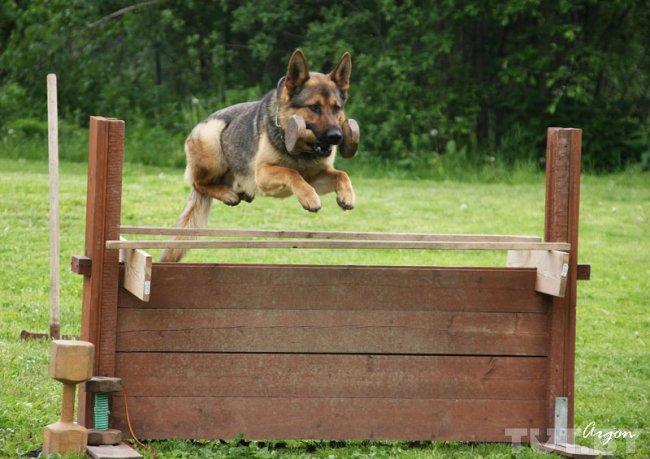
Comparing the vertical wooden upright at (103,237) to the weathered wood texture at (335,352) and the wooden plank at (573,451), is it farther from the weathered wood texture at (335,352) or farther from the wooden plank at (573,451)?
the wooden plank at (573,451)

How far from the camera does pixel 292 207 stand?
452 inches

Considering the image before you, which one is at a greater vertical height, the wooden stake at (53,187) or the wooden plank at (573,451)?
the wooden stake at (53,187)

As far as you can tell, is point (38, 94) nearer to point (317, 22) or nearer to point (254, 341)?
point (317, 22)

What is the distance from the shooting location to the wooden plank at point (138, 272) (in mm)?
3928

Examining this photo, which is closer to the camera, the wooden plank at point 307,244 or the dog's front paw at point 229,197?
the wooden plank at point 307,244

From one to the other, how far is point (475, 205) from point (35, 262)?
5.50 m

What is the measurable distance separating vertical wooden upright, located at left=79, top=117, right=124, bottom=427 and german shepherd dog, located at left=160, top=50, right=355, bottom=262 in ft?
2.73

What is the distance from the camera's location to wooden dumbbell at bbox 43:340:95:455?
12.8ft

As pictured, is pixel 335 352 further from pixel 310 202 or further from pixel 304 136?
pixel 304 136

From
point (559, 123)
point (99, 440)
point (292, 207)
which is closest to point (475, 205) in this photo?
point (292, 207)

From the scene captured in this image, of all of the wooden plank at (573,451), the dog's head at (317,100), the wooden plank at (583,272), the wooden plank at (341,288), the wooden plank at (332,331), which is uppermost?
the dog's head at (317,100)

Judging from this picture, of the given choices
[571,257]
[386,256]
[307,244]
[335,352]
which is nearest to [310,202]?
[307,244]

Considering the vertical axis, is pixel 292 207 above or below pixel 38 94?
below

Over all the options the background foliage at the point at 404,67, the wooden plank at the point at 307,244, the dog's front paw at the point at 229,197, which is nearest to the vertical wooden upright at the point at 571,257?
the wooden plank at the point at 307,244
